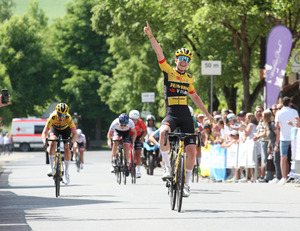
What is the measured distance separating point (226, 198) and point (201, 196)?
64cm

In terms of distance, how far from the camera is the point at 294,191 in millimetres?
14656

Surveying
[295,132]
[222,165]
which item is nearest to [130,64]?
[222,165]

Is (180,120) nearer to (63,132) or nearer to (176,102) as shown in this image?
(176,102)

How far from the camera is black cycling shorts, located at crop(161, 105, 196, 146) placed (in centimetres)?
1095

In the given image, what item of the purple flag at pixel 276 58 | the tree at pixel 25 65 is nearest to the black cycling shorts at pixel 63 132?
the purple flag at pixel 276 58

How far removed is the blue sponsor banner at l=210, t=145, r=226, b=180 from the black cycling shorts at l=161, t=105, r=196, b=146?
32.3 feet

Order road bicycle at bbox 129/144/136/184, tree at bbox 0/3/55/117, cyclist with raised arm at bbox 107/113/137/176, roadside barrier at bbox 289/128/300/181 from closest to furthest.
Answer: roadside barrier at bbox 289/128/300/181
road bicycle at bbox 129/144/136/184
cyclist with raised arm at bbox 107/113/137/176
tree at bbox 0/3/55/117

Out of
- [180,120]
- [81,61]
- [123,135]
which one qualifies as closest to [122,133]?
[123,135]

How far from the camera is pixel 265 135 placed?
61.2 ft

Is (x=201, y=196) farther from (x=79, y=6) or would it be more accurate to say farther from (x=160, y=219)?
(x=79, y=6)

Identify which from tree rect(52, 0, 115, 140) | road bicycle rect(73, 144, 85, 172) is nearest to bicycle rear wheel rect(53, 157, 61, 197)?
road bicycle rect(73, 144, 85, 172)

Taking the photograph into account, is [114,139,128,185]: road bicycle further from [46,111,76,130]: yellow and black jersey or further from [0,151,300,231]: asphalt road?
[46,111,76,130]: yellow and black jersey

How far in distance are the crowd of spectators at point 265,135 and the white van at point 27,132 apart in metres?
46.6

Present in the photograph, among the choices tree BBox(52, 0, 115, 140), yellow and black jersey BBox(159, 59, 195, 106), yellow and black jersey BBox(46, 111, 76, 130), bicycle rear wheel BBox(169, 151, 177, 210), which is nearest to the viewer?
bicycle rear wheel BBox(169, 151, 177, 210)
